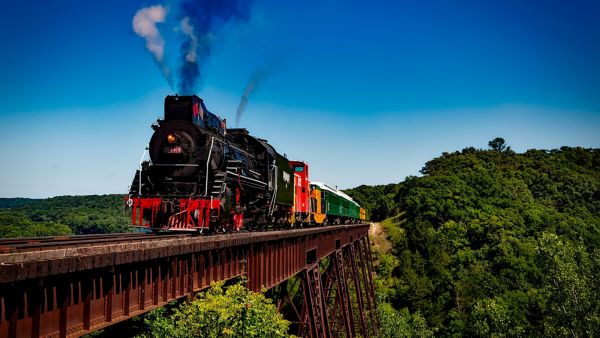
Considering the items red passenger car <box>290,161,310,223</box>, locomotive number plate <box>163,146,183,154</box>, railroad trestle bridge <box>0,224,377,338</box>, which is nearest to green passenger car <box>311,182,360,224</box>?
red passenger car <box>290,161,310,223</box>

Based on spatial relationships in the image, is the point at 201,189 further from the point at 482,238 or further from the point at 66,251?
the point at 482,238

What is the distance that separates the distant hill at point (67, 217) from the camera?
5316cm

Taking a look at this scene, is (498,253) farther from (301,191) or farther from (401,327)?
(301,191)

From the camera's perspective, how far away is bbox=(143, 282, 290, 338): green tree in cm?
888

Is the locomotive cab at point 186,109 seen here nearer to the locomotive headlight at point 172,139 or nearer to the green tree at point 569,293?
the locomotive headlight at point 172,139

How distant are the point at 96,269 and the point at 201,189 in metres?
7.87

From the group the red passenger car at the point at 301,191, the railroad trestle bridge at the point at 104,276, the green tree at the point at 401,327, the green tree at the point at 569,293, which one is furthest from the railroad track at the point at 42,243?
the green tree at the point at 401,327

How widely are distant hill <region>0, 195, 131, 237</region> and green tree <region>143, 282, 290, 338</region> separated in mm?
45314

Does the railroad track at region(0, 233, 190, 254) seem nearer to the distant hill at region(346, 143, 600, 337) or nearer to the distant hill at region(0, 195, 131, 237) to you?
the distant hill at region(346, 143, 600, 337)

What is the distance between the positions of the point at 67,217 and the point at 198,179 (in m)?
101

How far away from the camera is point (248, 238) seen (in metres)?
12.2

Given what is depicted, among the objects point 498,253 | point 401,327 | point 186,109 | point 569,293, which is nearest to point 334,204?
point 401,327

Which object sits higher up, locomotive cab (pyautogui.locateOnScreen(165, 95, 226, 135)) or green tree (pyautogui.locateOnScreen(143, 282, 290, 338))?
locomotive cab (pyautogui.locateOnScreen(165, 95, 226, 135))

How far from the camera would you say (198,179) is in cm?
1440
